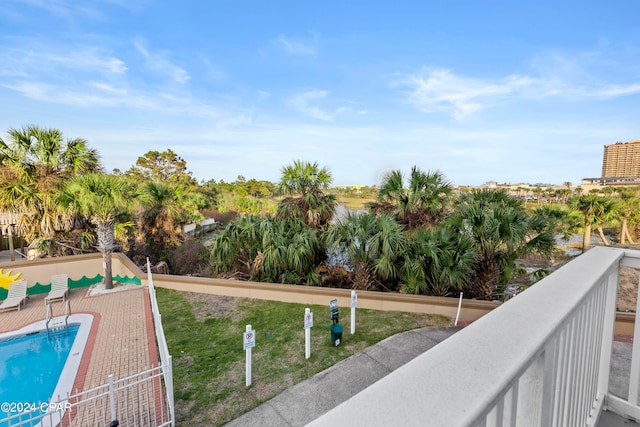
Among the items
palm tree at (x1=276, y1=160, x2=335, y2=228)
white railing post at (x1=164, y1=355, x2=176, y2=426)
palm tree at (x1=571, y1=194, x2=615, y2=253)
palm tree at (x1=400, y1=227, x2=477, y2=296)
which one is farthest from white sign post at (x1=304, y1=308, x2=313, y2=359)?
palm tree at (x1=571, y1=194, x2=615, y2=253)

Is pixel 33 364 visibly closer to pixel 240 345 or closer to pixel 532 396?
pixel 240 345

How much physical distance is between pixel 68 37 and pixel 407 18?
1139 centimetres

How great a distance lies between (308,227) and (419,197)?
3630mm

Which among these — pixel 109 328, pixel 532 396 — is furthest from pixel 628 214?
pixel 109 328

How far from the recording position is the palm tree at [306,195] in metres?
9.96

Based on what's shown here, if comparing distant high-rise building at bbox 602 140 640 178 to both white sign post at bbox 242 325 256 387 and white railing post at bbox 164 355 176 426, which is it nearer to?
white sign post at bbox 242 325 256 387

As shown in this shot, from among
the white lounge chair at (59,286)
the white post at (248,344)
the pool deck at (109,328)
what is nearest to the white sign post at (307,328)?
the white post at (248,344)

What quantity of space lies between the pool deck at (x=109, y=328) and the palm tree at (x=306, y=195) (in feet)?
16.5

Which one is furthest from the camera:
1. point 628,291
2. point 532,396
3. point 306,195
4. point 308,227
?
point 306,195

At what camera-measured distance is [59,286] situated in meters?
9.53

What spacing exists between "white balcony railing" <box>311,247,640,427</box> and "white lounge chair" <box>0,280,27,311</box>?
39.6 feet

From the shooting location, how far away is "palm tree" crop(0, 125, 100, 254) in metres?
9.83

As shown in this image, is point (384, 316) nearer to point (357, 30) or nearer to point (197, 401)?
point (197, 401)

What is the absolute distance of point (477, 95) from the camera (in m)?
12.8
